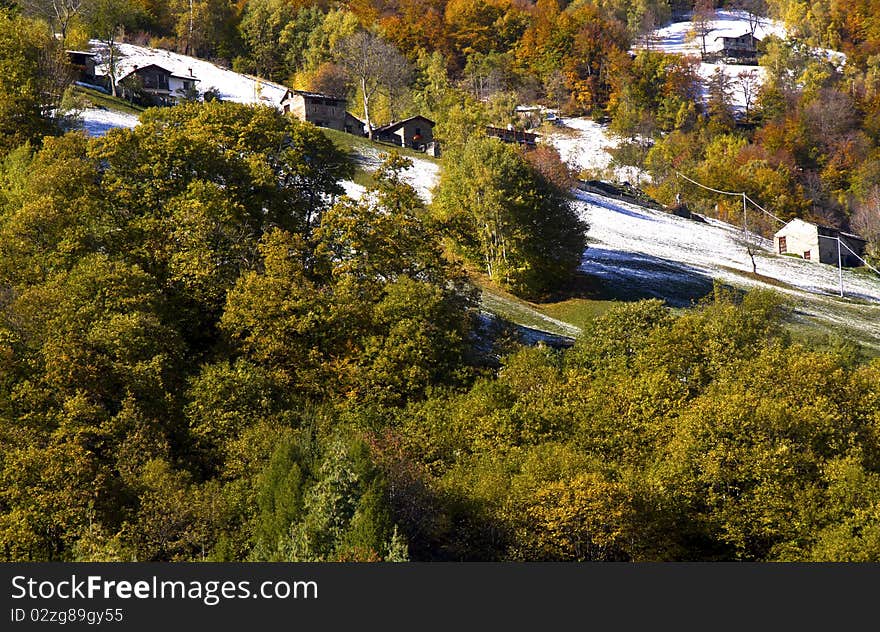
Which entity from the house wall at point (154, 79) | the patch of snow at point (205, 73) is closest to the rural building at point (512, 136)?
the patch of snow at point (205, 73)

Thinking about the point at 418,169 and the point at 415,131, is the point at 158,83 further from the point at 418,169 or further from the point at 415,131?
the point at 418,169

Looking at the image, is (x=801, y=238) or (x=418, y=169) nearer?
(x=418, y=169)

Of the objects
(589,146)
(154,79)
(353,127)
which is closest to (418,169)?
(353,127)

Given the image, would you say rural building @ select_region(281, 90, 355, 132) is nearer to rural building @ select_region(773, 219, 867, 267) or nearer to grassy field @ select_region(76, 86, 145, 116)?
grassy field @ select_region(76, 86, 145, 116)

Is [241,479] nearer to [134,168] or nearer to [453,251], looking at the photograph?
[134,168]

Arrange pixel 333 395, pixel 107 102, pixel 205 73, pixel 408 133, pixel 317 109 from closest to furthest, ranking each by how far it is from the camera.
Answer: pixel 333 395
pixel 107 102
pixel 317 109
pixel 408 133
pixel 205 73

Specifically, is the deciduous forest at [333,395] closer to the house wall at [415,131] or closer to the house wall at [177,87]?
the house wall at [415,131]

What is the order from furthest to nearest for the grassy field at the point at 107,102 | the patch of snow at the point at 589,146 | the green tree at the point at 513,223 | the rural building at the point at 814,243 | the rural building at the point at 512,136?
the patch of snow at the point at 589,146 < the rural building at the point at 512,136 < the rural building at the point at 814,243 < the grassy field at the point at 107,102 < the green tree at the point at 513,223
